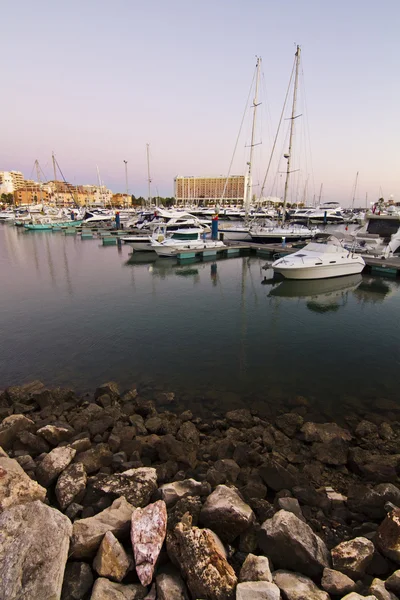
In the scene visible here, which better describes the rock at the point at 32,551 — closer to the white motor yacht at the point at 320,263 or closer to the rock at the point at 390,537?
the rock at the point at 390,537

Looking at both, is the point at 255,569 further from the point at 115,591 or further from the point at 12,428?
the point at 12,428

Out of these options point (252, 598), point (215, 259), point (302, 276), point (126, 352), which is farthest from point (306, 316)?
point (215, 259)

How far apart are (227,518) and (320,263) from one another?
18946mm

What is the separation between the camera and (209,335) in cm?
1277

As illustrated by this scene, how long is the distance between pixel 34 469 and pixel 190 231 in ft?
90.5

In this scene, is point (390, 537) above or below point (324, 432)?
above

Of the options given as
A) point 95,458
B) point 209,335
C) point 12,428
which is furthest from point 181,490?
point 209,335

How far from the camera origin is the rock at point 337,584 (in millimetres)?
3160

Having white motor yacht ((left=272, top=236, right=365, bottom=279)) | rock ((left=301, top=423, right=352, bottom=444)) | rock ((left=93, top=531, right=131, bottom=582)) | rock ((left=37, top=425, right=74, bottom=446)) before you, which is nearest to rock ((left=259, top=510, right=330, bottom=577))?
rock ((left=93, top=531, right=131, bottom=582))

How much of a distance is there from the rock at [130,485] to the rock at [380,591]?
2.79 metres

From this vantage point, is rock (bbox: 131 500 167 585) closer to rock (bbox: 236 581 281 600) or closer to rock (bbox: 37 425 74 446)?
rock (bbox: 236 581 281 600)

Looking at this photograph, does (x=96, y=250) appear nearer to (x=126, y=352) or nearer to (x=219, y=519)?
(x=126, y=352)

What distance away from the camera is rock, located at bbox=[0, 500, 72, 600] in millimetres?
2977

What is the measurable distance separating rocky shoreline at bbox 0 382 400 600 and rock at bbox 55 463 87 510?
0.01 metres
